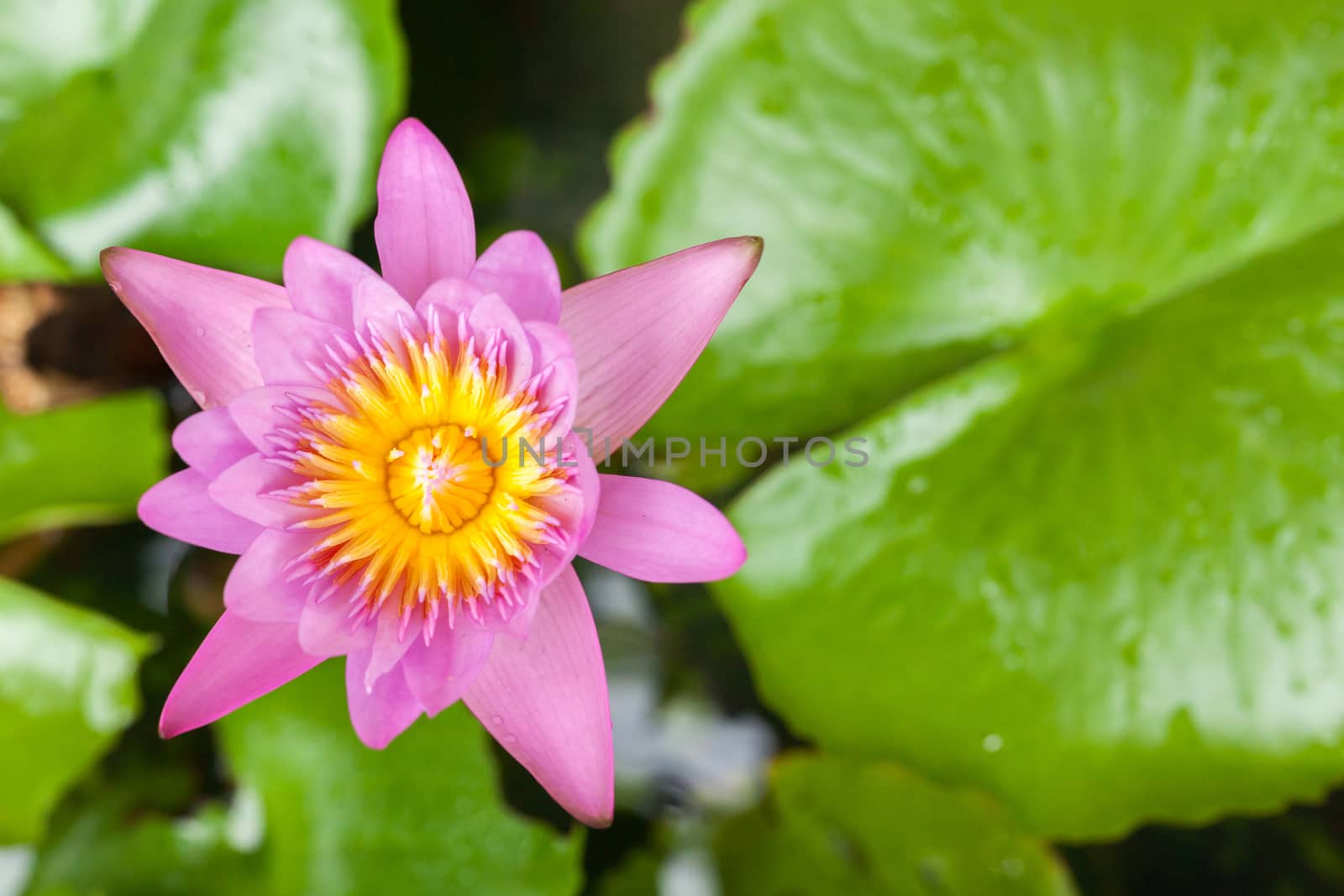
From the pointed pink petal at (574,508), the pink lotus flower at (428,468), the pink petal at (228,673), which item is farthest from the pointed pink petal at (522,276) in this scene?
the pink petal at (228,673)

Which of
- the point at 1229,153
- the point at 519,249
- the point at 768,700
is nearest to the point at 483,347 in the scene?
the point at 519,249

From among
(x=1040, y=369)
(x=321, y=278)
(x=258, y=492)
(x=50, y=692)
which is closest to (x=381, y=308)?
(x=321, y=278)

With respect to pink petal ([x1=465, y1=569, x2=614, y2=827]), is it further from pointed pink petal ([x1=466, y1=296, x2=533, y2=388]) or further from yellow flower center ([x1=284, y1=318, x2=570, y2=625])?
pointed pink petal ([x1=466, y1=296, x2=533, y2=388])

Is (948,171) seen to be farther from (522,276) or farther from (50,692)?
(50,692)

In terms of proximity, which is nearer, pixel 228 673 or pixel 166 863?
pixel 228 673

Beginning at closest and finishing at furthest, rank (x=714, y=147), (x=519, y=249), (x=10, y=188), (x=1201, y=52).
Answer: (x=519, y=249)
(x=1201, y=52)
(x=714, y=147)
(x=10, y=188)

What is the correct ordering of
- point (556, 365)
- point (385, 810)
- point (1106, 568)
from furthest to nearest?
point (385, 810), point (1106, 568), point (556, 365)

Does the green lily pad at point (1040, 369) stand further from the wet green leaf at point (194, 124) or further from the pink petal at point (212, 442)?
the pink petal at point (212, 442)

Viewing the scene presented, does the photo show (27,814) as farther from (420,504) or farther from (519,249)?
(519,249)
